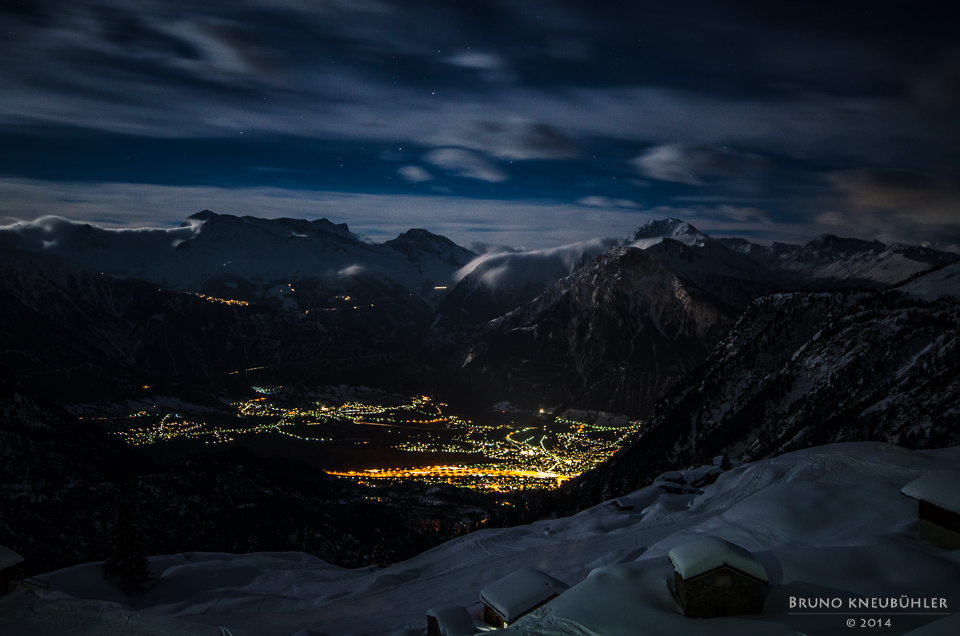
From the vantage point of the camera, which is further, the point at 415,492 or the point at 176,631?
the point at 415,492

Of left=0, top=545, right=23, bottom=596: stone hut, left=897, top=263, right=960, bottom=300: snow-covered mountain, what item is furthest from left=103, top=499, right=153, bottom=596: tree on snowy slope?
left=897, top=263, right=960, bottom=300: snow-covered mountain

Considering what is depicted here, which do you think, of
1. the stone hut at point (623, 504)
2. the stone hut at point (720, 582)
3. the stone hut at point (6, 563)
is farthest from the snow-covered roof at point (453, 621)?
the stone hut at point (623, 504)

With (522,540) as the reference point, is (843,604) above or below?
above

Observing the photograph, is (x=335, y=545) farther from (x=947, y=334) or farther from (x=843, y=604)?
(x=947, y=334)

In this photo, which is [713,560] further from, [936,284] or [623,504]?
[936,284]

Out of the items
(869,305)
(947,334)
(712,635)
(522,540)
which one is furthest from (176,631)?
(869,305)

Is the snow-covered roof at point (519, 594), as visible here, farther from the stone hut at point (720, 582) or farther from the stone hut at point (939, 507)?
the stone hut at point (939, 507)

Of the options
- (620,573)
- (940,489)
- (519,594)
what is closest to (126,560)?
(519,594)
